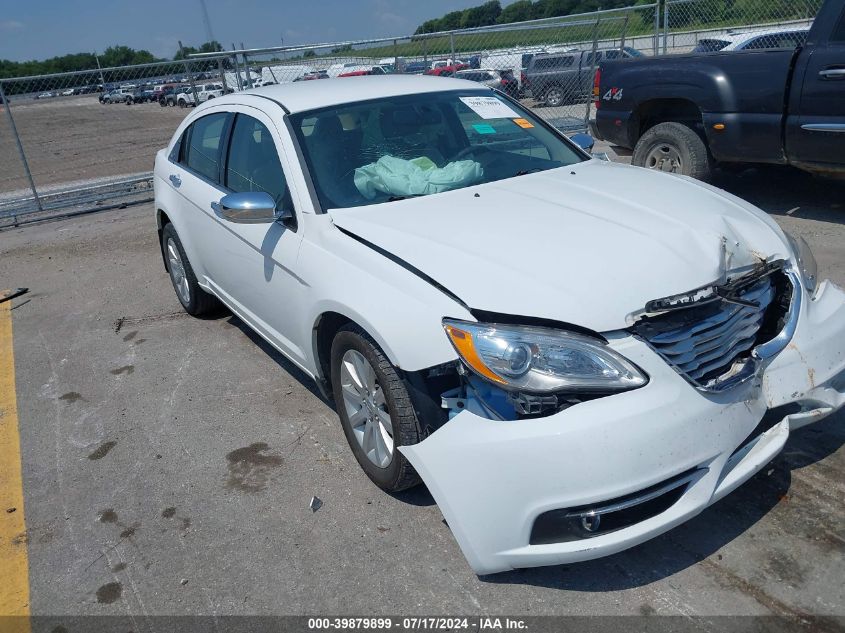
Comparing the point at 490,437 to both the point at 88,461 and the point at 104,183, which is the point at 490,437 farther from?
the point at 104,183

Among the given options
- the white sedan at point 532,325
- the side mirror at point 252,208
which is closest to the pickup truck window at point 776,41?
the white sedan at point 532,325

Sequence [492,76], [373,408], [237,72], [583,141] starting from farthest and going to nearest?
[492,76], [237,72], [583,141], [373,408]

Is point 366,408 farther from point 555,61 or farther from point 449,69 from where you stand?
point 555,61

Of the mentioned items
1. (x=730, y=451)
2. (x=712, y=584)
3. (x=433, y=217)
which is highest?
(x=433, y=217)

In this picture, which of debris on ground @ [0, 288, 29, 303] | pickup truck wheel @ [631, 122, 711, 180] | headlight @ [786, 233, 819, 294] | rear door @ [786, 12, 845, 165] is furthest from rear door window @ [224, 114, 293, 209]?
Result: rear door @ [786, 12, 845, 165]

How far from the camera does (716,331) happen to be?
2564mm

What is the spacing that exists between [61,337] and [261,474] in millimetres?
2999

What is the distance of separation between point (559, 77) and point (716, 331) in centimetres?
1073

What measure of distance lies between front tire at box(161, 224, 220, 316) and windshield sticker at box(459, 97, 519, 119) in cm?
236

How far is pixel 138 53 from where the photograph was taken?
73.4 metres

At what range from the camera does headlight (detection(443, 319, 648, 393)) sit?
2348 millimetres

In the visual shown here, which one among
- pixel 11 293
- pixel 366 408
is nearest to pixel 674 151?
pixel 366 408

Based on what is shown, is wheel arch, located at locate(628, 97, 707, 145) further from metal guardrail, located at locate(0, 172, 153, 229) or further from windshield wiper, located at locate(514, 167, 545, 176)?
metal guardrail, located at locate(0, 172, 153, 229)

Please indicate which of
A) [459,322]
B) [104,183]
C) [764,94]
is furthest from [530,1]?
[459,322]
